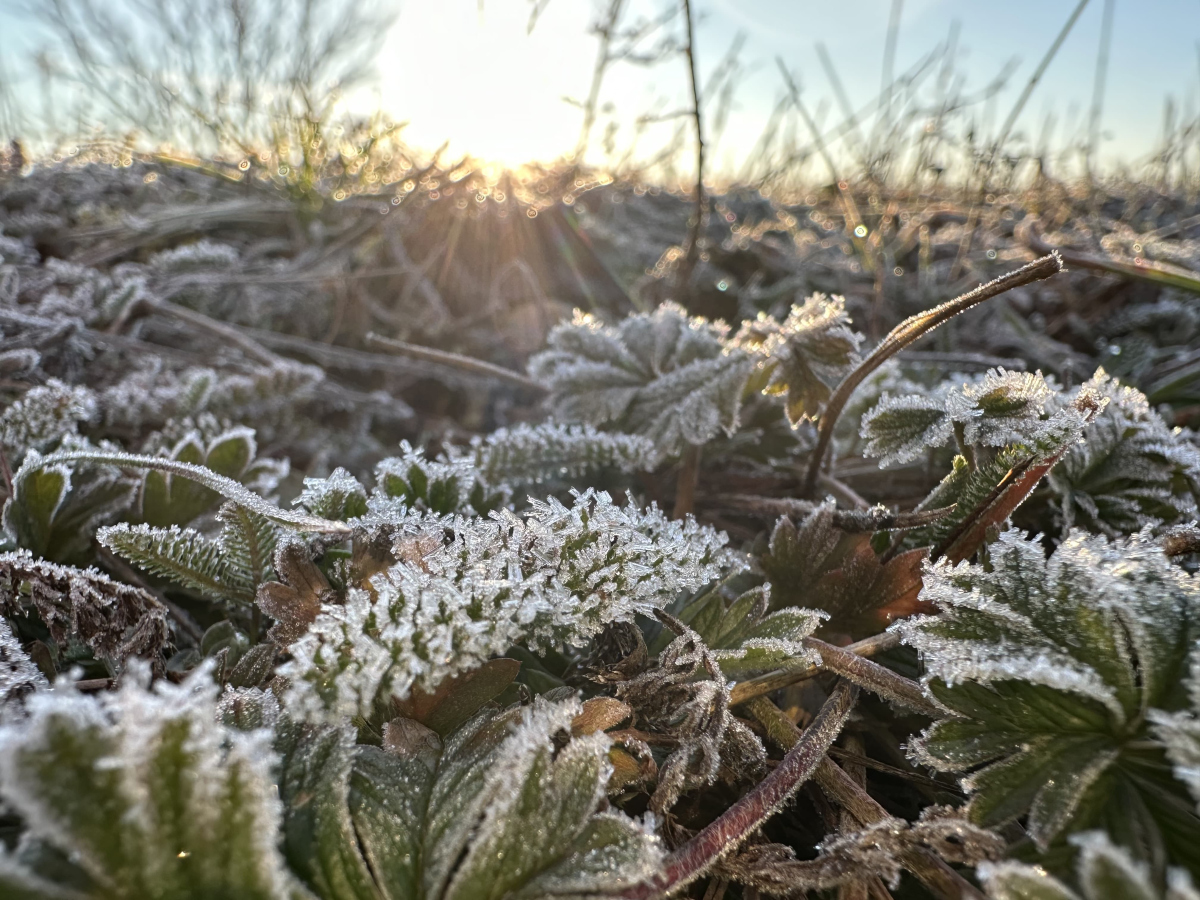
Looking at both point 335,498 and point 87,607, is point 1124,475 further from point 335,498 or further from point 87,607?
point 87,607

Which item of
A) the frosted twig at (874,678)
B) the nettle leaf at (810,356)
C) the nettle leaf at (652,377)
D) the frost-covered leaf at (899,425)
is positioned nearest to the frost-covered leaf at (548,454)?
the nettle leaf at (652,377)

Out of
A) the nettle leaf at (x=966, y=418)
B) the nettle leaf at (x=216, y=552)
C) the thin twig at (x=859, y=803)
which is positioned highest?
the nettle leaf at (x=966, y=418)

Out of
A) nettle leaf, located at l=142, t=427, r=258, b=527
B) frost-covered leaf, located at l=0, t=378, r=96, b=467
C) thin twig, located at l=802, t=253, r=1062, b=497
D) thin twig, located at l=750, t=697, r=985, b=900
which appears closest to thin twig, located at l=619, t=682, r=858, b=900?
thin twig, located at l=750, t=697, r=985, b=900

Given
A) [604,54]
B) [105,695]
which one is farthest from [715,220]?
[105,695]

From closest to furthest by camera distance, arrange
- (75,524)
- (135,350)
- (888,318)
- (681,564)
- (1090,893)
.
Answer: (1090,893) < (681,564) < (75,524) < (135,350) < (888,318)

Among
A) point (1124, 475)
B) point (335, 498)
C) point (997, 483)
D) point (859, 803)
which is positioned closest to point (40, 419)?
point (335, 498)

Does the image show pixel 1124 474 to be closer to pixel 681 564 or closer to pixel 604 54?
pixel 681 564

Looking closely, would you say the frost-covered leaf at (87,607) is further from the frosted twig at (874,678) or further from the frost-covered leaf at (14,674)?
the frosted twig at (874,678)

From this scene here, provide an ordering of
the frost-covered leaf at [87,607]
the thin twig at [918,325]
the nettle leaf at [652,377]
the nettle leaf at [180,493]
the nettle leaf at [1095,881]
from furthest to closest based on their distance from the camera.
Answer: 1. the nettle leaf at [652,377]
2. the nettle leaf at [180,493]
3. the thin twig at [918,325]
4. the frost-covered leaf at [87,607]
5. the nettle leaf at [1095,881]
